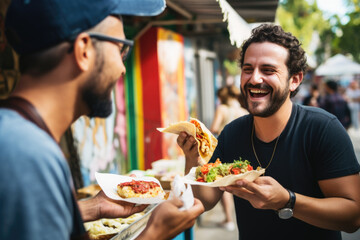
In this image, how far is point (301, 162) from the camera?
2492 millimetres

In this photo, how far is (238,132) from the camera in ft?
9.48

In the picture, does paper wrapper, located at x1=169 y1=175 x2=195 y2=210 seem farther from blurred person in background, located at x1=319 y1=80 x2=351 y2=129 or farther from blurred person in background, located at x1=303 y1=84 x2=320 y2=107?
blurred person in background, located at x1=303 y1=84 x2=320 y2=107

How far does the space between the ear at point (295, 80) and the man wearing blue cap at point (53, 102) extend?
4.93ft

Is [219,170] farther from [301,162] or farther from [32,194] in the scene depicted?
[32,194]

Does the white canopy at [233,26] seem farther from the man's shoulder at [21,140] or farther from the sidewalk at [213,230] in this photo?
the sidewalk at [213,230]

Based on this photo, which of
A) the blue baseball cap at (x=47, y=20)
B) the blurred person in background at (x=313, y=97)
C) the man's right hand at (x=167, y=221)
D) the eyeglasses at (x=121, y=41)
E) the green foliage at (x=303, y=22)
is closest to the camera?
the blue baseball cap at (x=47, y=20)

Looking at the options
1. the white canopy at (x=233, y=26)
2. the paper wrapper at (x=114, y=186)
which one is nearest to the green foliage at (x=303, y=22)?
the white canopy at (x=233, y=26)

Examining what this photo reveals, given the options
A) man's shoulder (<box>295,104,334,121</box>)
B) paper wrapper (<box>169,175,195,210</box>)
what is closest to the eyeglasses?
paper wrapper (<box>169,175,195,210</box>)

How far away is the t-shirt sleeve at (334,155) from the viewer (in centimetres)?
232

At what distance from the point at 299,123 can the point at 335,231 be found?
0.83 metres

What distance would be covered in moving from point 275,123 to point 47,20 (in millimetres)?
1882

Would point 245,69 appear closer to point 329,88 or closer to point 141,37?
point 141,37

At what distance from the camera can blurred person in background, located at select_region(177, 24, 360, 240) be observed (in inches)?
90.2

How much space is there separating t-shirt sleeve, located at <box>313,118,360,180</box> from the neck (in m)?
0.33
